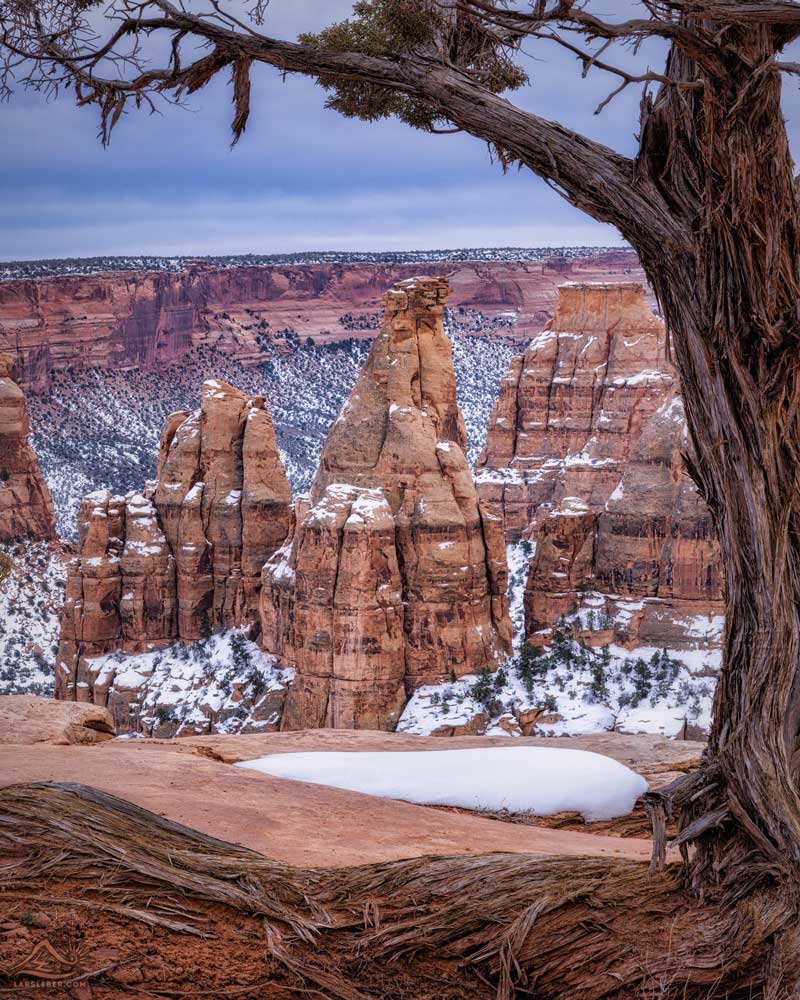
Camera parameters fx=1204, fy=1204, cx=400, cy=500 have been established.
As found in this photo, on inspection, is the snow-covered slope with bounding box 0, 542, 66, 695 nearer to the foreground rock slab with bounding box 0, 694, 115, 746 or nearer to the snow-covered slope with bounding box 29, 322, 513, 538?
the snow-covered slope with bounding box 29, 322, 513, 538

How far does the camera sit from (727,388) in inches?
247

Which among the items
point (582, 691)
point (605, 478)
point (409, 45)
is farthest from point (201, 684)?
point (409, 45)

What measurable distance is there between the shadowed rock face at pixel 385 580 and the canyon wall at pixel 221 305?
1706 inches

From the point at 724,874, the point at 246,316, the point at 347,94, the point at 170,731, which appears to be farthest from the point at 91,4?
the point at 246,316

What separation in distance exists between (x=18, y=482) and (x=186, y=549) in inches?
900

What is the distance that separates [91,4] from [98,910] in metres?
5.93

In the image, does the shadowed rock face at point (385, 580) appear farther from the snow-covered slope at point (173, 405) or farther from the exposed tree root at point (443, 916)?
the exposed tree root at point (443, 916)

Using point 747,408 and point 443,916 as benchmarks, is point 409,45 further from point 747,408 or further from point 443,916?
point 443,916

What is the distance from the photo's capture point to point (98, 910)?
6.00 m

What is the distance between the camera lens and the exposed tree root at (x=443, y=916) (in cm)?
591

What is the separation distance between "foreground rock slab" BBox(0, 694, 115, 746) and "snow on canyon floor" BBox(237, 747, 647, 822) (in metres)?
2.53

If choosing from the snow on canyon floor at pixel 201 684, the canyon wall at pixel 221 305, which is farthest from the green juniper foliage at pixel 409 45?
the canyon wall at pixel 221 305

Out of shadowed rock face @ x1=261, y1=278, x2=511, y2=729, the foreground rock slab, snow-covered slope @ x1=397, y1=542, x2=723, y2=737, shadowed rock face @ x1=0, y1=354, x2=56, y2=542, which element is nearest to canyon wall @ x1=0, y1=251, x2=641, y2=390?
shadowed rock face @ x1=0, y1=354, x2=56, y2=542

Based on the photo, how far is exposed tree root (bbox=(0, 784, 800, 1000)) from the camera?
19.4 ft
